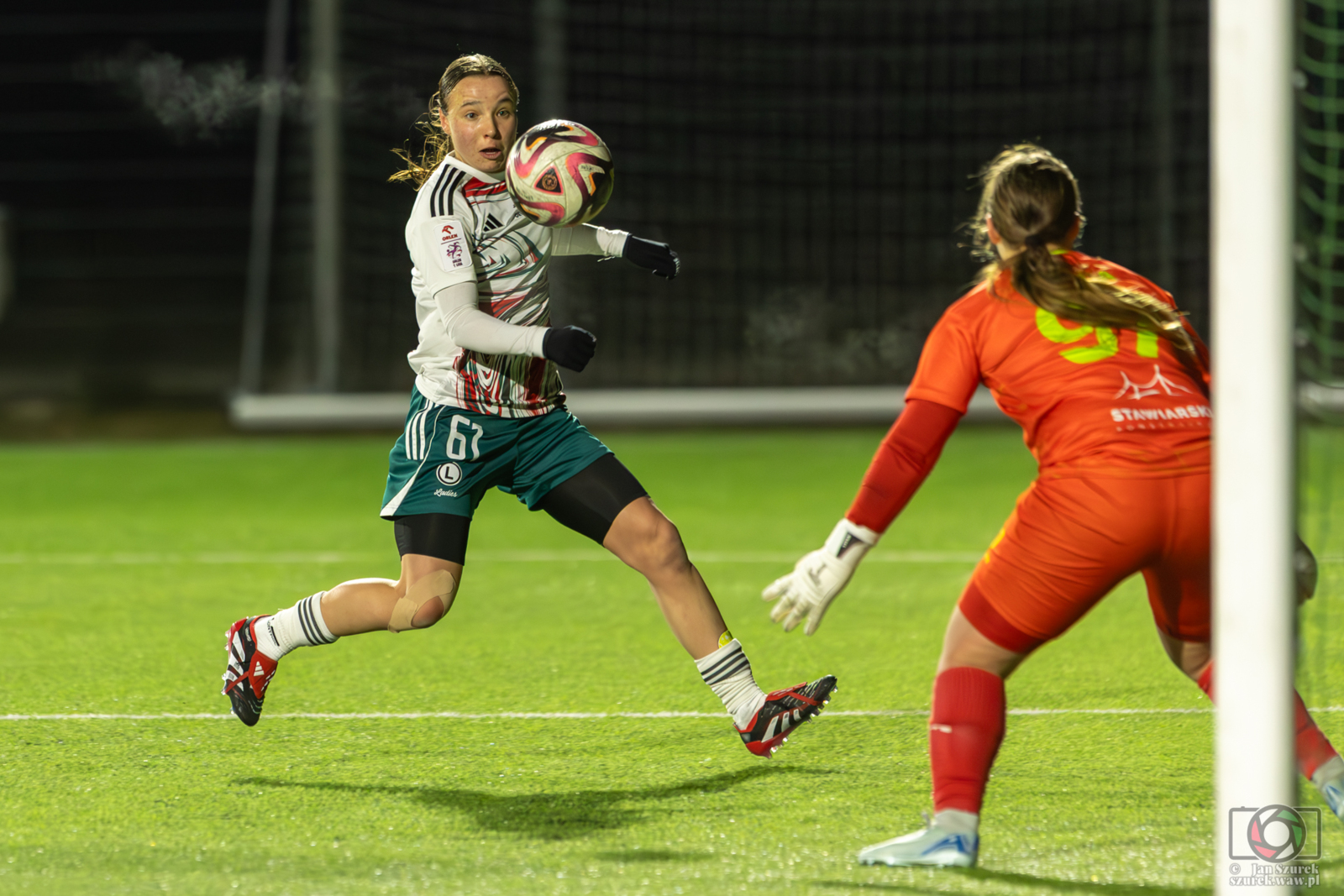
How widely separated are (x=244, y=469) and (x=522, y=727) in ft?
22.3

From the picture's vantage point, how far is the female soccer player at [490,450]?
392 cm

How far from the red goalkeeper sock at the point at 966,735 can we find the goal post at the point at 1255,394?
567 millimetres

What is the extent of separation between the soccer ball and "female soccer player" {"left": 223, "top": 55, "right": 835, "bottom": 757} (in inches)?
3.9

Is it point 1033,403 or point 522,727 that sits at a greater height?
point 1033,403

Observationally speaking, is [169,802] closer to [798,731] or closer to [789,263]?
[798,731]

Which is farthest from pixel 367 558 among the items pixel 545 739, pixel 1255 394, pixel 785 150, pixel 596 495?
pixel 785 150

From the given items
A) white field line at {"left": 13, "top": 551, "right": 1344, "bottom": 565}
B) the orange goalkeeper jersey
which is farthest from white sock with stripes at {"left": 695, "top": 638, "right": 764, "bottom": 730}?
white field line at {"left": 13, "top": 551, "right": 1344, "bottom": 565}

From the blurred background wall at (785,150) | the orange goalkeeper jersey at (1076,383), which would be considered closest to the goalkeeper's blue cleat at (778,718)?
the orange goalkeeper jersey at (1076,383)

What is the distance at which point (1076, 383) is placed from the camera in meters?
2.98

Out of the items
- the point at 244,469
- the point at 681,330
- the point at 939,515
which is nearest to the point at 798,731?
the point at 939,515

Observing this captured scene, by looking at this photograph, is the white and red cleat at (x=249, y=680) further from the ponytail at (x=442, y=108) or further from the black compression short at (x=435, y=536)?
the ponytail at (x=442, y=108)

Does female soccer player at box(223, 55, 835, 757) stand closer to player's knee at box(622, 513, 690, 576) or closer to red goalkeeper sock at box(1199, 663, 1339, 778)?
player's knee at box(622, 513, 690, 576)

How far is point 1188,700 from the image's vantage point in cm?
448

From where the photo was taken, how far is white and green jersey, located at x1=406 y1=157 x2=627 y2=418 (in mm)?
3885
